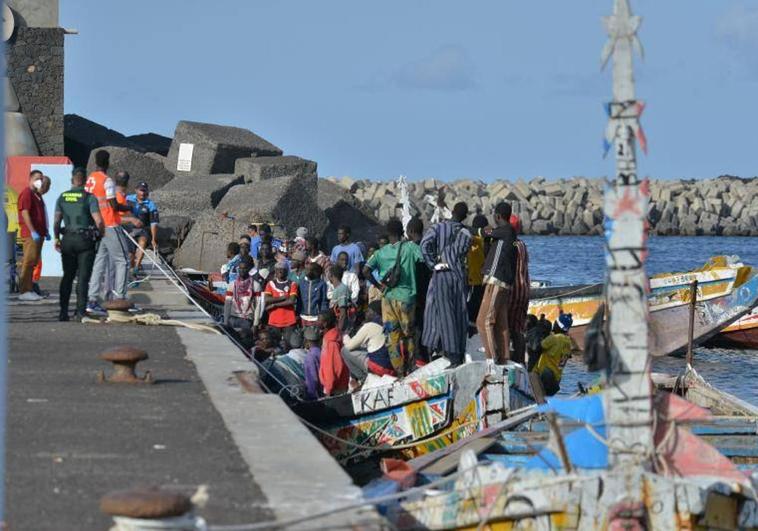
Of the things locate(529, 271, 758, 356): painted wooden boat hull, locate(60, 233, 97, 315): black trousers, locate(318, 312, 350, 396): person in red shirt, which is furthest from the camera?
locate(529, 271, 758, 356): painted wooden boat hull

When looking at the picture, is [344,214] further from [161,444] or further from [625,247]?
[625,247]

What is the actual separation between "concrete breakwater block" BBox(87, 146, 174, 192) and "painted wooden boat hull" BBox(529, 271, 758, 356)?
9642mm

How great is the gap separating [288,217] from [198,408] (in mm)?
19785

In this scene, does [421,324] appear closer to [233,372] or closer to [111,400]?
[233,372]

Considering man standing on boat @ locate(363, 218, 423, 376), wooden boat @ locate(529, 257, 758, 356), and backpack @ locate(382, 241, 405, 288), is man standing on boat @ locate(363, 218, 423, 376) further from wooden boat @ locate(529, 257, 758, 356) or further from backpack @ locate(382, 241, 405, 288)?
wooden boat @ locate(529, 257, 758, 356)

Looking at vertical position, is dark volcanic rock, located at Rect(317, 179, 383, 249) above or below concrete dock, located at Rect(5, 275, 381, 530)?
above

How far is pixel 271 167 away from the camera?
113ft

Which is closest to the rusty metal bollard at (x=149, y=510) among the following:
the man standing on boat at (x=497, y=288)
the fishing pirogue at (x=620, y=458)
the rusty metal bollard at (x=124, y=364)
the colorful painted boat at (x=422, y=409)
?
the fishing pirogue at (x=620, y=458)

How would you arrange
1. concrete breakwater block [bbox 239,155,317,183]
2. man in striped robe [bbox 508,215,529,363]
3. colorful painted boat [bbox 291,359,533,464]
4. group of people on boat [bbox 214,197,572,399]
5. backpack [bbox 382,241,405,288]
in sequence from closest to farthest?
colorful painted boat [bbox 291,359,533,464] < group of people on boat [bbox 214,197,572,399] < man in striped robe [bbox 508,215,529,363] < backpack [bbox 382,241,405,288] < concrete breakwater block [bbox 239,155,317,183]

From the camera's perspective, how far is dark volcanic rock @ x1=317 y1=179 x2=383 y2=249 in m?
33.7

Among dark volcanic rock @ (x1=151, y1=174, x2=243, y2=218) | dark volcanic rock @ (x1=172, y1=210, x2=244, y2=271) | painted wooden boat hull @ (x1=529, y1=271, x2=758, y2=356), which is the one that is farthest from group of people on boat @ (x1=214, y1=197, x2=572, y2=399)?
dark volcanic rock @ (x1=151, y1=174, x2=243, y2=218)

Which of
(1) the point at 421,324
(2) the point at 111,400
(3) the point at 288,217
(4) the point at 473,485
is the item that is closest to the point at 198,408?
(2) the point at 111,400

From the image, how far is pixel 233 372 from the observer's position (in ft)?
39.4

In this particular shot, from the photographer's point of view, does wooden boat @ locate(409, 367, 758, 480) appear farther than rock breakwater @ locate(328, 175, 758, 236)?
No
